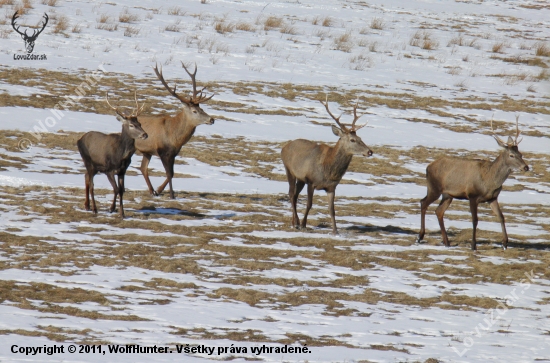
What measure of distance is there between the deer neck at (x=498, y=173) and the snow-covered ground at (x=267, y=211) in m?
1.12

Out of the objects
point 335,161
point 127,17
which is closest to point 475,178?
point 335,161

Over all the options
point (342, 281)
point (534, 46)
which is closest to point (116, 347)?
point (342, 281)

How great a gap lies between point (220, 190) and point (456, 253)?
598 cm

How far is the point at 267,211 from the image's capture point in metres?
15.0

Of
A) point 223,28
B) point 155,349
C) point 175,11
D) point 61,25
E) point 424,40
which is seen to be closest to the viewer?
point 155,349

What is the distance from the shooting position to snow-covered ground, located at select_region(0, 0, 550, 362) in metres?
8.40

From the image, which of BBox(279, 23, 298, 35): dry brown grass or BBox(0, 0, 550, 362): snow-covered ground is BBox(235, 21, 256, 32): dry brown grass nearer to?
BBox(0, 0, 550, 362): snow-covered ground

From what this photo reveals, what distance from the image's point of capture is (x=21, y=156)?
688 inches

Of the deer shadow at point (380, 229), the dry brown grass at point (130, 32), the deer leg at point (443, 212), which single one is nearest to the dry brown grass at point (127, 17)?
the dry brown grass at point (130, 32)

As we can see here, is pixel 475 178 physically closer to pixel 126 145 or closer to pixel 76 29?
pixel 126 145

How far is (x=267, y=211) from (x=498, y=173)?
4.38 m

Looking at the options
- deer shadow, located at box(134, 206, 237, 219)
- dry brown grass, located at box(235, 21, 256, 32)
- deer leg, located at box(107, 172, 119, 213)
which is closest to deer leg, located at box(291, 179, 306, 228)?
deer shadow, located at box(134, 206, 237, 219)

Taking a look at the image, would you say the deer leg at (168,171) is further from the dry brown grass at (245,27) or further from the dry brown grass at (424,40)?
the dry brown grass at (424,40)

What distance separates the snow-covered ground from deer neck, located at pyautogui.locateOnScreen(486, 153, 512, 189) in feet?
3.69
